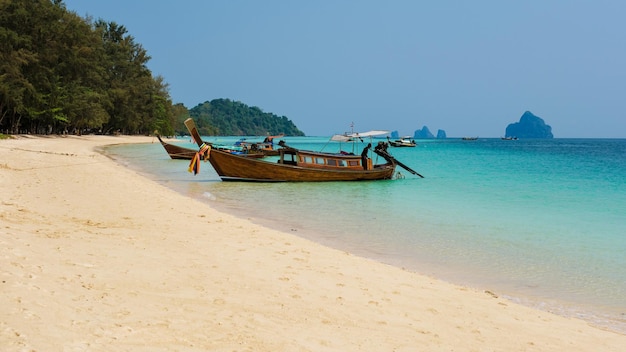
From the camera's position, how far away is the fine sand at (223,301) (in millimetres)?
4273

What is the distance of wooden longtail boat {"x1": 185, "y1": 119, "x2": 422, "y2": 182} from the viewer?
80.4 ft

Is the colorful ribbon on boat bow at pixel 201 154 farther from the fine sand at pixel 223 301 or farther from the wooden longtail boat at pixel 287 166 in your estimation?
the fine sand at pixel 223 301

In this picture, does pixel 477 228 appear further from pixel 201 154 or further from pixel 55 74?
pixel 55 74

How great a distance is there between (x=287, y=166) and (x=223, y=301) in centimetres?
1949

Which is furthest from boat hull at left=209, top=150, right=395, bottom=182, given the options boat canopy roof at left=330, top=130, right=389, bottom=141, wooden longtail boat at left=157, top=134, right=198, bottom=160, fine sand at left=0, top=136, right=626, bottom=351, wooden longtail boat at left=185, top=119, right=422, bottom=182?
fine sand at left=0, top=136, right=626, bottom=351

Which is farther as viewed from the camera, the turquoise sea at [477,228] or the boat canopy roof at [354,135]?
the boat canopy roof at [354,135]

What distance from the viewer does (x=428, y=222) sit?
14.3 m

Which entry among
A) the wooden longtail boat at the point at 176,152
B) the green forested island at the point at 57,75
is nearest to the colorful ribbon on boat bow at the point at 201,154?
the wooden longtail boat at the point at 176,152

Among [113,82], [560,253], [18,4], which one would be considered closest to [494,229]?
[560,253]

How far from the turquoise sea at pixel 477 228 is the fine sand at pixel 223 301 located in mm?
1218

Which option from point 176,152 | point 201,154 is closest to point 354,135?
point 201,154

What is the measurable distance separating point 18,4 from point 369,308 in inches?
2024

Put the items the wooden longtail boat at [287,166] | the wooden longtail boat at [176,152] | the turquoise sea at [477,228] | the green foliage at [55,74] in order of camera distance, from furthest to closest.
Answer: the green foliage at [55,74] < the wooden longtail boat at [176,152] < the wooden longtail boat at [287,166] < the turquoise sea at [477,228]

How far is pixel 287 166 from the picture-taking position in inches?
976
